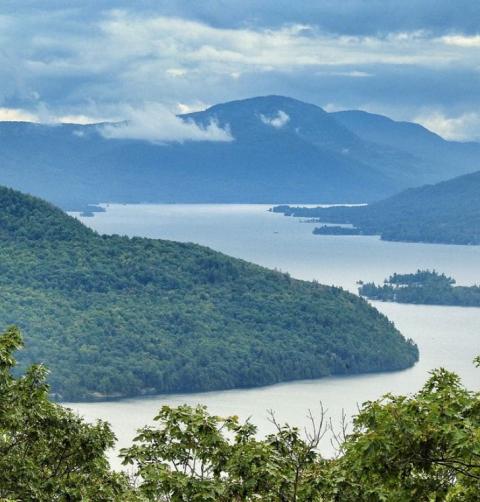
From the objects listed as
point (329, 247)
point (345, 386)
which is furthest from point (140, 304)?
point (329, 247)

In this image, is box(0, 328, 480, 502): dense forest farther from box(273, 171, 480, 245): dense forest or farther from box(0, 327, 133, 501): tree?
box(273, 171, 480, 245): dense forest

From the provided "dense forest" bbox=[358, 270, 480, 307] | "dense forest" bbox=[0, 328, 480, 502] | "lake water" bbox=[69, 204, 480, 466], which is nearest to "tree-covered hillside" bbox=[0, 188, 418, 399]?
"lake water" bbox=[69, 204, 480, 466]

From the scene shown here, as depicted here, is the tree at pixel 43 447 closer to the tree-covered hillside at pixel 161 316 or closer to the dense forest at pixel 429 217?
the tree-covered hillside at pixel 161 316

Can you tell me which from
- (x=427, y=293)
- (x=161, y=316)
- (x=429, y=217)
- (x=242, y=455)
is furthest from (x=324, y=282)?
(x=242, y=455)

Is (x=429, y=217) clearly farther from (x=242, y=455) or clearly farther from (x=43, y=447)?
(x=242, y=455)

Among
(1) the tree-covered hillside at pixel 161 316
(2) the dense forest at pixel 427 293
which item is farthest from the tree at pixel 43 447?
(2) the dense forest at pixel 427 293

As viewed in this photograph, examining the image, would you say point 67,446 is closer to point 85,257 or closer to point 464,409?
point 464,409
